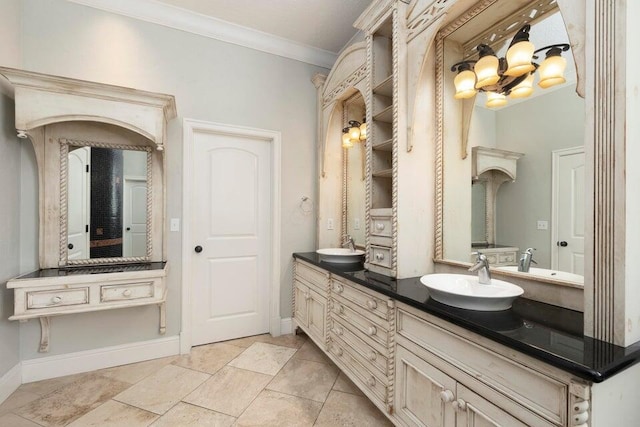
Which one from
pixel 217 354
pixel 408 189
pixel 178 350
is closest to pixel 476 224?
pixel 408 189

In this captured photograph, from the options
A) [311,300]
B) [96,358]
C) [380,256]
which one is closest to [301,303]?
[311,300]

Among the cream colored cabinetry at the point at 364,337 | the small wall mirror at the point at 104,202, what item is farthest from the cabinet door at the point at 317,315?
the small wall mirror at the point at 104,202

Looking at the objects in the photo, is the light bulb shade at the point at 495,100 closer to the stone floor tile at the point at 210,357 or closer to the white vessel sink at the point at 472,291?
the white vessel sink at the point at 472,291

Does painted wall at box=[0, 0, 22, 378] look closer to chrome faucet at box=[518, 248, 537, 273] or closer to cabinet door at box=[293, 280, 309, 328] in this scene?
cabinet door at box=[293, 280, 309, 328]

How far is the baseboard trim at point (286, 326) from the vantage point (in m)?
2.95

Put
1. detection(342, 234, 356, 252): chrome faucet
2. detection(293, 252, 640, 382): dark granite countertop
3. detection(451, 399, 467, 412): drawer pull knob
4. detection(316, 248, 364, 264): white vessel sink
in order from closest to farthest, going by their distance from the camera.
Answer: detection(293, 252, 640, 382): dark granite countertop < detection(451, 399, 467, 412): drawer pull knob < detection(316, 248, 364, 264): white vessel sink < detection(342, 234, 356, 252): chrome faucet

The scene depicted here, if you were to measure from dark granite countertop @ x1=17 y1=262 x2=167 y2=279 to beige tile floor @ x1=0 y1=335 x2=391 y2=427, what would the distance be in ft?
2.67

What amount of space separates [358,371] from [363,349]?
171 mm

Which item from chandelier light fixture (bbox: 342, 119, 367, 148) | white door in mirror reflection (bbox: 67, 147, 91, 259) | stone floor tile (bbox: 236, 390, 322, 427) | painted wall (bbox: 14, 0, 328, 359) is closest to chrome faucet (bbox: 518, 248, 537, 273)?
stone floor tile (bbox: 236, 390, 322, 427)

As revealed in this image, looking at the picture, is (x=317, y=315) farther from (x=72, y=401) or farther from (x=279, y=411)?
(x=72, y=401)

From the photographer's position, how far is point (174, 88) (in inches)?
99.7

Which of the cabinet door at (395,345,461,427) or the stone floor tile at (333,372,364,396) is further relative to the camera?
the stone floor tile at (333,372,364,396)

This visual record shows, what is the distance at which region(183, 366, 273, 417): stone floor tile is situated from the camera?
187cm

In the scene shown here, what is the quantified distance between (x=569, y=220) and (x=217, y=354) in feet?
8.78
